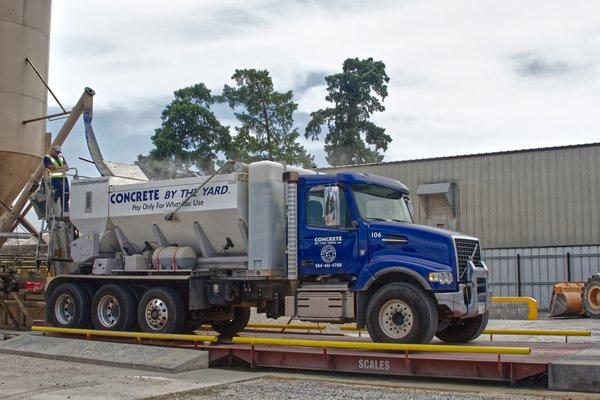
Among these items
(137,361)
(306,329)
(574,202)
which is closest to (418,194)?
(574,202)

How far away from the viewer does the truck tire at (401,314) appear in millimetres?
11602

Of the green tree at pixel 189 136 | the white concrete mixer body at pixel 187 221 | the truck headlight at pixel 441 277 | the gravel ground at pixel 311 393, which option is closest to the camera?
the gravel ground at pixel 311 393

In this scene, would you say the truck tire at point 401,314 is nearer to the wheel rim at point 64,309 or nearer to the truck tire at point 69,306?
the truck tire at point 69,306

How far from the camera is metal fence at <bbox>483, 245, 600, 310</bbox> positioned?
2854 cm

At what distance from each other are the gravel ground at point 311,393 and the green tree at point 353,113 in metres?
43.0

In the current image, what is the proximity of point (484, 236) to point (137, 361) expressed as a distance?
70.3 ft

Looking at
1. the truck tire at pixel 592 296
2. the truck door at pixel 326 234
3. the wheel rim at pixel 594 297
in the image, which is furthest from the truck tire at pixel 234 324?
the wheel rim at pixel 594 297

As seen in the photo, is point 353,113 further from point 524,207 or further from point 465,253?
point 465,253

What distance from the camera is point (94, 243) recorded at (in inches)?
616

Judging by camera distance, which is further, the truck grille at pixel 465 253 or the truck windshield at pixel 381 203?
the truck windshield at pixel 381 203

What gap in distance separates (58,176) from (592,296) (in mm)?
15975

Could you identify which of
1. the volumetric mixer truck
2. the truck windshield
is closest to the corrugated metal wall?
the volumetric mixer truck

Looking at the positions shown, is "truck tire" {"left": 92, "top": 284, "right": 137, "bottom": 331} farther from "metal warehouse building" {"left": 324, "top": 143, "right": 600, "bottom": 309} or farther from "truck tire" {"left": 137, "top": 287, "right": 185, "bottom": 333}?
"metal warehouse building" {"left": 324, "top": 143, "right": 600, "bottom": 309}

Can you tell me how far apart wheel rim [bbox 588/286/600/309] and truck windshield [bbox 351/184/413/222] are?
11.7 m
